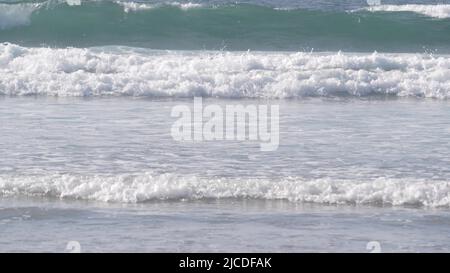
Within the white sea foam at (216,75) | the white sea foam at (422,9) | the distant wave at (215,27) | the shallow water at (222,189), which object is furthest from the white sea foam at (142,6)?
the shallow water at (222,189)

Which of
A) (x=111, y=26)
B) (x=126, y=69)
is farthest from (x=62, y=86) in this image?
(x=111, y=26)

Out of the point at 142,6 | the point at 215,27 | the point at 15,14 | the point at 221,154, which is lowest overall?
the point at 221,154

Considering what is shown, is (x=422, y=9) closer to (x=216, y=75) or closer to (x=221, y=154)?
(x=216, y=75)

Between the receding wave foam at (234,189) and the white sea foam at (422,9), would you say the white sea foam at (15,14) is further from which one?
the receding wave foam at (234,189)

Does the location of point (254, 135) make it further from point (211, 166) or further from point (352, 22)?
point (352, 22)

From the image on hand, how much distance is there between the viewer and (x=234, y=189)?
393 inches

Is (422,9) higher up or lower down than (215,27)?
higher up

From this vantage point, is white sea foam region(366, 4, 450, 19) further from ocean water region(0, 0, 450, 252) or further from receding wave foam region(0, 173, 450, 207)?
receding wave foam region(0, 173, 450, 207)

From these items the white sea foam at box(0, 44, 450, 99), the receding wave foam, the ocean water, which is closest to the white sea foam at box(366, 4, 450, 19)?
the ocean water

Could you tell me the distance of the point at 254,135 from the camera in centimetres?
1341

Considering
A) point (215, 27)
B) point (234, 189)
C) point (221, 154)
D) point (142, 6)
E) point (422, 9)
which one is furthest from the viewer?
point (422, 9)

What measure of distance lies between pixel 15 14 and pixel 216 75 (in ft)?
38.9

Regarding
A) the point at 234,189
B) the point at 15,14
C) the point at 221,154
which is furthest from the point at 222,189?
the point at 15,14

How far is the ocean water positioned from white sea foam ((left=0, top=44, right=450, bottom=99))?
4 centimetres
